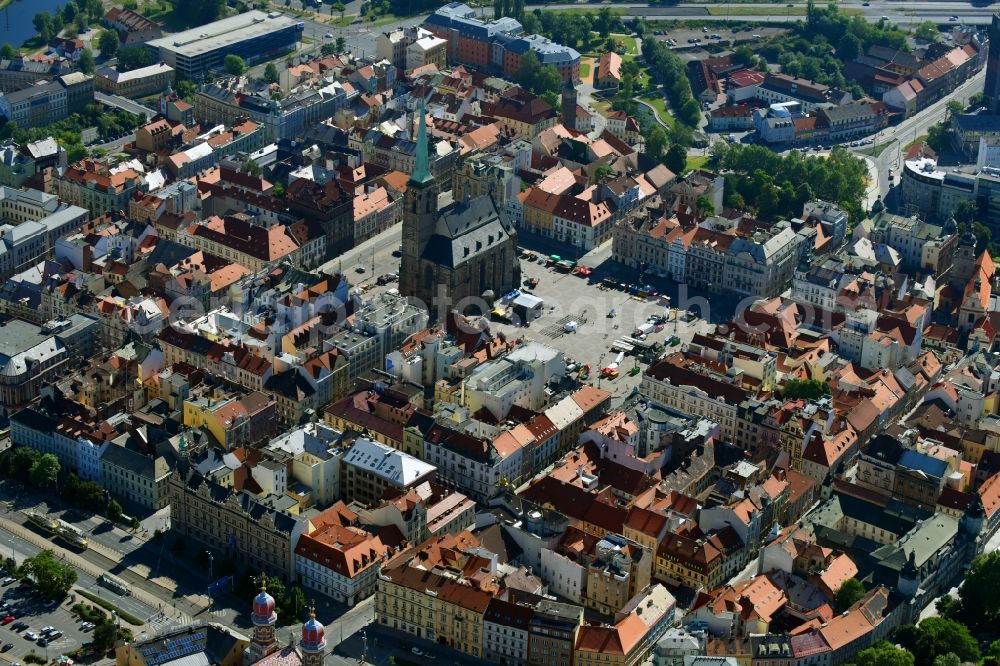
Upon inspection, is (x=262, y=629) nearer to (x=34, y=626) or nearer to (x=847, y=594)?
(x=34, y=626)

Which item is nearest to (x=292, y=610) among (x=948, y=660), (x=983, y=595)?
(x=948, y=660)

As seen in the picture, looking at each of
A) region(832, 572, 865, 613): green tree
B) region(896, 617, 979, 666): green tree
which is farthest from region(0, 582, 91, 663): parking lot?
region(896, 617, 979, 666): green tree

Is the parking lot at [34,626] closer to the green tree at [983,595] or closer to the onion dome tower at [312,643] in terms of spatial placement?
the onion dome tower at [312,643]

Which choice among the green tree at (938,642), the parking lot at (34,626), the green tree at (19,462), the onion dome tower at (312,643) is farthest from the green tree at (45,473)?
the green tree at (938,642)

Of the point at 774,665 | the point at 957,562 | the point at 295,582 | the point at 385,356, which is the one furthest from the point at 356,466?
the point at 957,562

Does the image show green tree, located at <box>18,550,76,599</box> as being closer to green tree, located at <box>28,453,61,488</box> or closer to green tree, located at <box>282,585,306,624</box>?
green tree, located at <box>28,453,61,488</box>

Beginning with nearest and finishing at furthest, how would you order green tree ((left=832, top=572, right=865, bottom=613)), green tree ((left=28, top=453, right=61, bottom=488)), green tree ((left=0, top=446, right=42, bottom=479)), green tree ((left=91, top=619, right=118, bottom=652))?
green tree ((left=91, top=619, right=118, bottom=652)) < green tree ((left=832, top=572, right=865, bottom=613)) < green tree ((left=28, top=453, right=61, bottom=488)) < green tree ((left=0, top=446, right=42, bottom=479))
